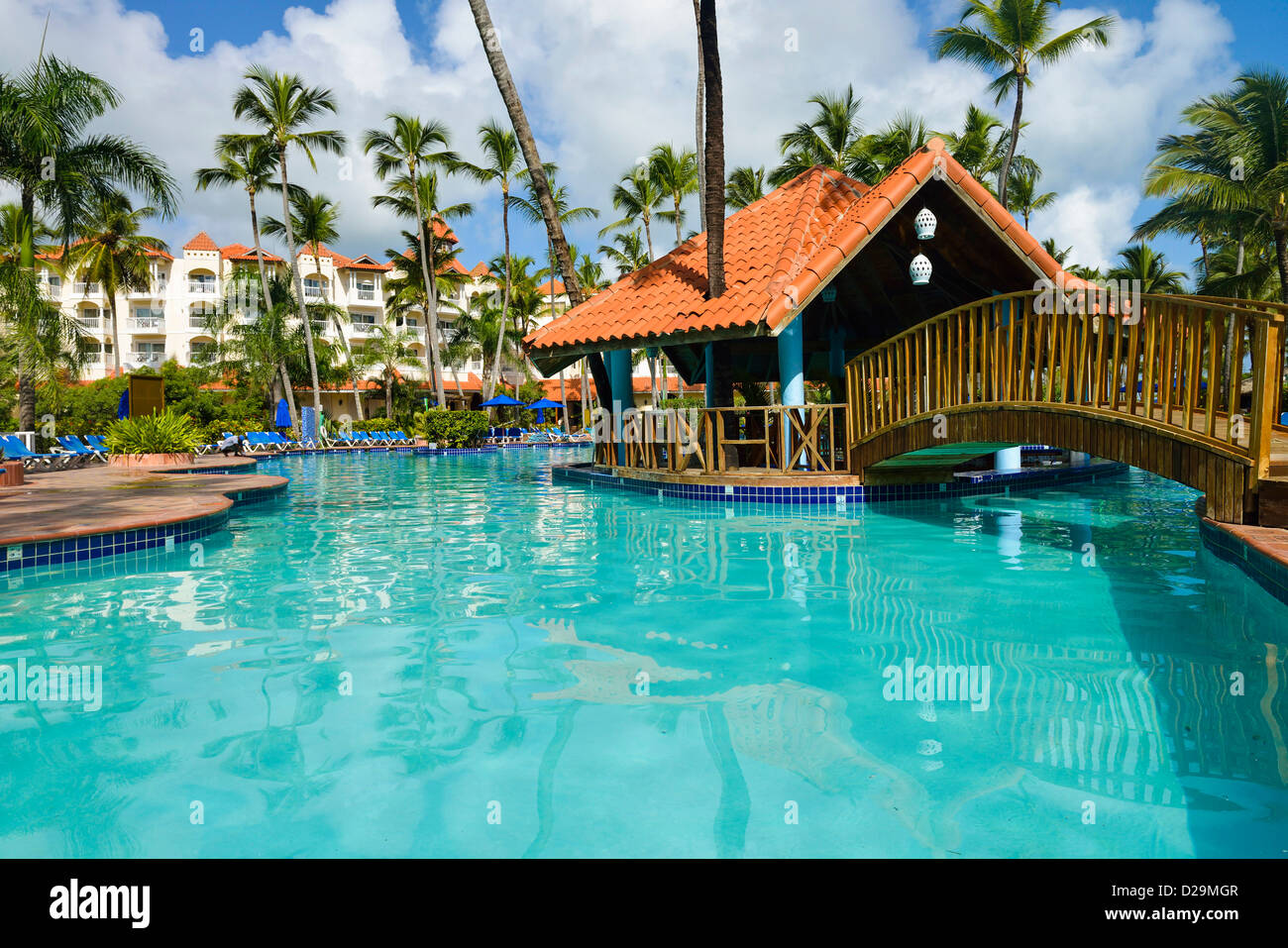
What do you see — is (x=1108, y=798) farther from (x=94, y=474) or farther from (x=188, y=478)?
(x=94, y=474)

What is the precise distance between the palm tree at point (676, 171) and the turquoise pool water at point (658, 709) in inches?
1213

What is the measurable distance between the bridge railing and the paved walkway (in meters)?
9.38

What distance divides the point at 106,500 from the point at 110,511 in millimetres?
1588

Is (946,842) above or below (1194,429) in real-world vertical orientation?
below

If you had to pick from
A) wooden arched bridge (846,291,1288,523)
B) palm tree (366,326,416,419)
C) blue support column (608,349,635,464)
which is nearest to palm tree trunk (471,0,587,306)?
blue support column (608,349,635,464)

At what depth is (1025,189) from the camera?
37.0 metres

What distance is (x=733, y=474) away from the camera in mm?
13094

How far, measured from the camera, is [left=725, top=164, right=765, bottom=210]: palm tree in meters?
36.8

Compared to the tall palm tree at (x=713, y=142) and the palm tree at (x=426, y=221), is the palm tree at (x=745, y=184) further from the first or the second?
the tall palm tree at (x=713, y=142)

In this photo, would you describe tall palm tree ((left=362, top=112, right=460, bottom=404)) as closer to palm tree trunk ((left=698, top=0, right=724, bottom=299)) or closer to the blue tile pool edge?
palm tree trunk ((left=698, top=0, right=724, bottom=299))

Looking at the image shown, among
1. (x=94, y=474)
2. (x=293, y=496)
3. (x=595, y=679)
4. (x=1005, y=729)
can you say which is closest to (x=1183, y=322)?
(x=1005, y=729)

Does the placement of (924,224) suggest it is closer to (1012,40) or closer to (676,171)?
(1012,40)
